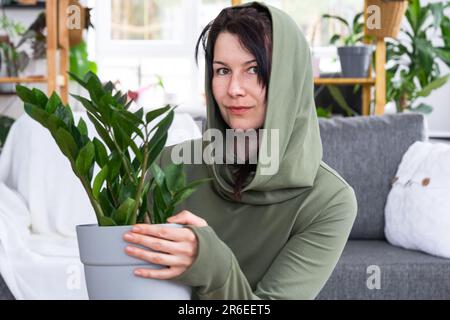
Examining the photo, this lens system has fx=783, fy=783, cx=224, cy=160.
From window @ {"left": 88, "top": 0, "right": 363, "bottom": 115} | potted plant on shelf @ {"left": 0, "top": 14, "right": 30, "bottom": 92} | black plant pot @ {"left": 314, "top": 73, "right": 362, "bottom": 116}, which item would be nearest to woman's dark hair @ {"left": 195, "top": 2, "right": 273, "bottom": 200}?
black plant pot @ {"left": 314, "top": 73, "right": 362, "bottom": 116}

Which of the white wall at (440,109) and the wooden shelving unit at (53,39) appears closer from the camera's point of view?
the wooden shelving unit at (53,39)

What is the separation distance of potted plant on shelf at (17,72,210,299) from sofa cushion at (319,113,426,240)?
2.19 m

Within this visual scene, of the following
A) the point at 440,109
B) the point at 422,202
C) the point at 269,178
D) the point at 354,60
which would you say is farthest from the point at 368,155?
the point at 440,109

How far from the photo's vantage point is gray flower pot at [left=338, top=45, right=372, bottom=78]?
4.20m

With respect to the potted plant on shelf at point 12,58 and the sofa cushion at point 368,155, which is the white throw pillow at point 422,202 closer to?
the sofa cushion at point 368,155

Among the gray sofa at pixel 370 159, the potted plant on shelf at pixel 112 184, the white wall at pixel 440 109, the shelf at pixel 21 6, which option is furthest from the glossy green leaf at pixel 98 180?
the white wall at pixel 440 109

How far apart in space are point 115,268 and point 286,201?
543mm

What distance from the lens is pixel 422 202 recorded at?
2.64m

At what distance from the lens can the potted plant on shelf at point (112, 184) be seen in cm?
63

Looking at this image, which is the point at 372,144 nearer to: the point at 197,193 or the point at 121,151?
the point at 197,193

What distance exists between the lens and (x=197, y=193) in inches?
46.2

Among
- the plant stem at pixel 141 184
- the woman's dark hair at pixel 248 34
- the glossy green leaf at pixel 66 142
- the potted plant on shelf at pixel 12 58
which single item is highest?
the woman's dark hair at pixel 248 34

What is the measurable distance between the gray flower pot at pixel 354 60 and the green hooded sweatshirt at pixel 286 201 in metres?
3.09

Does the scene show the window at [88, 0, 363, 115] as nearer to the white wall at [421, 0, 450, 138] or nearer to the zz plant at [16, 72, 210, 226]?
the white wall at [421, 0, 450, 138]
